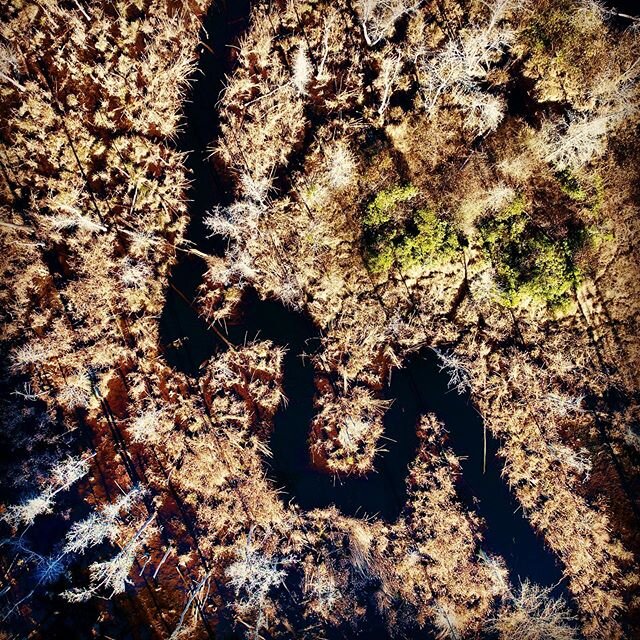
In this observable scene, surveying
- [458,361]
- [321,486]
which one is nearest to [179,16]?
[458,361]

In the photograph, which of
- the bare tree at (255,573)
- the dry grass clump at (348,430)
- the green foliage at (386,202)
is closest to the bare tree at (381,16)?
the green foliage at (386,202)

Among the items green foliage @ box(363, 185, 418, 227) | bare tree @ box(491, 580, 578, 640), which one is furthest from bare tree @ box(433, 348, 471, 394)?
bare tree @ box(491, 580, 578, 640)

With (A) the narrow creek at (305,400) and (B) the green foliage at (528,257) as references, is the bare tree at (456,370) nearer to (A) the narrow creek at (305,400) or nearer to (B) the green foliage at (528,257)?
(A) the narrow creek at (305,400)

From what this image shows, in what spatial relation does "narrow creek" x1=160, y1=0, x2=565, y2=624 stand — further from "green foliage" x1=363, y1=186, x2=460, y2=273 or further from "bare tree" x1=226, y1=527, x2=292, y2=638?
"green foliage" x1=363, y1=186, x2=460, y2=273

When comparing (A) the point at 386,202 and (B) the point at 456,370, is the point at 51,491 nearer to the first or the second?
(B) the point at 456,370

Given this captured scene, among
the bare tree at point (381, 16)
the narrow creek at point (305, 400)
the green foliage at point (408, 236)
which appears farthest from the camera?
the narrow creek at point (305, 400)

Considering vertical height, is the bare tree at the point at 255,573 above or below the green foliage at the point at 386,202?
below

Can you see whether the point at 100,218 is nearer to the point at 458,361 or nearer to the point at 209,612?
the point at 458,361
